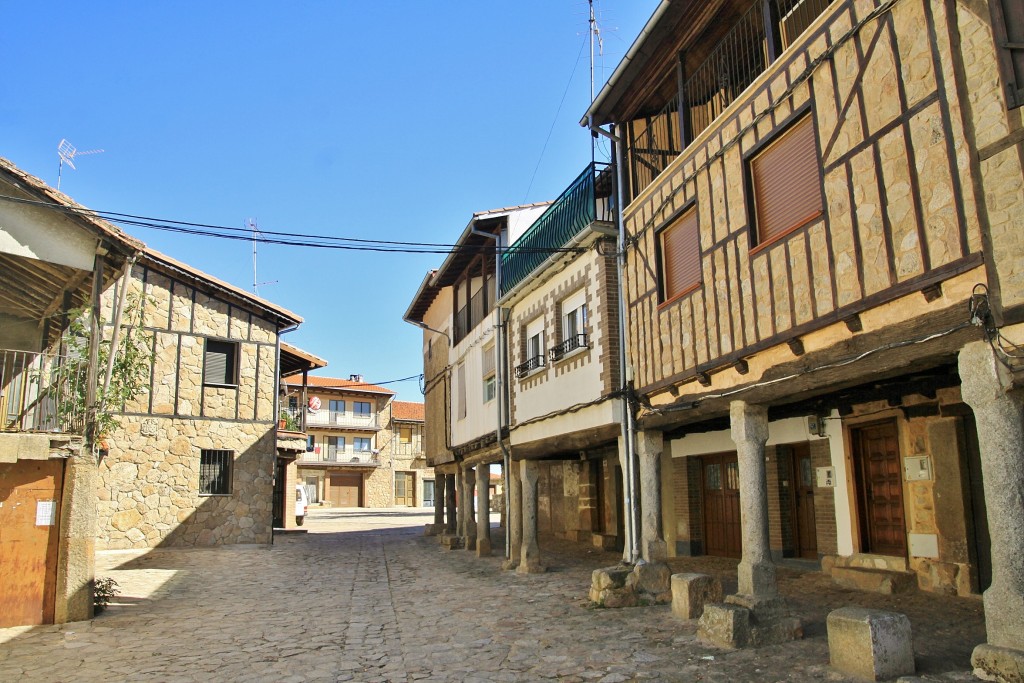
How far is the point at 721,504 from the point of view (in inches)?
557

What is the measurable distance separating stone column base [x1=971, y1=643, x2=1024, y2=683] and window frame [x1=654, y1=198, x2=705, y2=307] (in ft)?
15.1

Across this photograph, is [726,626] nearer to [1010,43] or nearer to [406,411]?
[1010,43]

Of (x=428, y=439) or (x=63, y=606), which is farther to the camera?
(x=428, y=439)

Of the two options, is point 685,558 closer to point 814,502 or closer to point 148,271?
point 814,502

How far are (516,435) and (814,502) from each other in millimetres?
5441

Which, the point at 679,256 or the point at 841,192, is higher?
the point at 679,256

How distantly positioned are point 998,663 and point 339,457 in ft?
152

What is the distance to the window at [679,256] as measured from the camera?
907cm

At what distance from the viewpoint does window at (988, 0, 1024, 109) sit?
4.79 m

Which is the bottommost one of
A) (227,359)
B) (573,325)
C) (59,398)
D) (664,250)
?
(59,398)

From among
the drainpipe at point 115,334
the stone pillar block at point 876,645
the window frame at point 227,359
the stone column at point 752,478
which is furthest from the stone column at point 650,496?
the window frame at point 227,359

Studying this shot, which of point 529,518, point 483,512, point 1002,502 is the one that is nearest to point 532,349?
point 529,518

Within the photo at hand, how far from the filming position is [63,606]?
9414 mm

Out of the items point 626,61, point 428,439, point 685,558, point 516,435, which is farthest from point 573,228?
point 428,439
